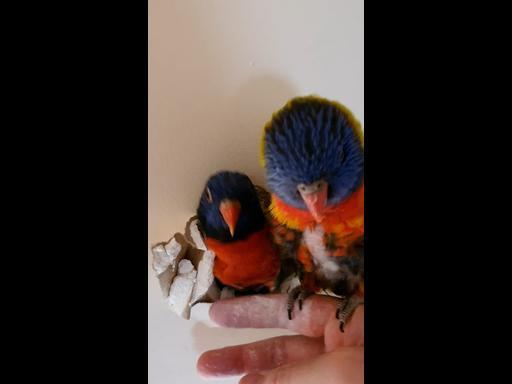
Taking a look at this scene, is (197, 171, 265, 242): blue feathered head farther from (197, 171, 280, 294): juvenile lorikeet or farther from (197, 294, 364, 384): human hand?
(197, 294, 364, 384): human hand

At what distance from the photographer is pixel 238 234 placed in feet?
2.99

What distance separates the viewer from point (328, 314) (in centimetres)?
88

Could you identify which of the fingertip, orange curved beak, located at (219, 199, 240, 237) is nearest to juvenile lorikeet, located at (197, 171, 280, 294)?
orange curved beak, located at (219, 199, 240, 237)

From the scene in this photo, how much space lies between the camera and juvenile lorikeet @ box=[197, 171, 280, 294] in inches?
34.7

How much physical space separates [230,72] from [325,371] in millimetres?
633

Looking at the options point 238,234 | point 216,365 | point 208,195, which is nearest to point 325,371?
point 216,365

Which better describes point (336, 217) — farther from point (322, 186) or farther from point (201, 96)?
point (201, 96)

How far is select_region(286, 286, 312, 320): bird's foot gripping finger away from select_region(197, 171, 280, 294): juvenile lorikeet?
5 centimetres

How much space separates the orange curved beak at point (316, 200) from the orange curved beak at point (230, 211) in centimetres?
16

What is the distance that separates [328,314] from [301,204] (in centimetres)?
24

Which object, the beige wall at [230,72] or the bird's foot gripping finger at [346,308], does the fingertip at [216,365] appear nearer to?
the beige wall at [230,72]

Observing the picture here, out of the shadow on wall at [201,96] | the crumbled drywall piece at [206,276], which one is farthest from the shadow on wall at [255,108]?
the crumbled drywall piece at [206,276]
